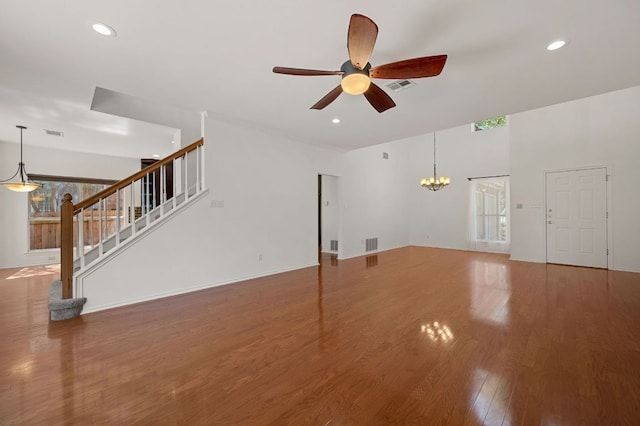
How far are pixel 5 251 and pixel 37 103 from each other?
13.8 ft

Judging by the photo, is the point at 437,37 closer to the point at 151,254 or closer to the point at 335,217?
the point at 151,254

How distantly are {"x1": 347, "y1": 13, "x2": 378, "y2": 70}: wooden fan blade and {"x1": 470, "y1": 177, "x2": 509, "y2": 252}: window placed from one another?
7.37 meters

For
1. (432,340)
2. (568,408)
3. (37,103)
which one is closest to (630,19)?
(568,408)

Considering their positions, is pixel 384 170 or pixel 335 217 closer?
pixel 335 217

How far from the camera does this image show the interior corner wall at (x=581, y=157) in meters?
5.27

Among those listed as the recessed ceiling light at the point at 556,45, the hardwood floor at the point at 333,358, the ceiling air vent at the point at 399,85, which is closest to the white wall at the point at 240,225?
the hardwood floor at the point at 333,358

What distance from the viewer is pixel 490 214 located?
8.02 metres

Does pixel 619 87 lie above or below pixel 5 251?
above

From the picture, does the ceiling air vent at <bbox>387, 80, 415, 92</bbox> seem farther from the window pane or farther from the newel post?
the window pane

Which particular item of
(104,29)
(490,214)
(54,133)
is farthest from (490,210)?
(54,133)

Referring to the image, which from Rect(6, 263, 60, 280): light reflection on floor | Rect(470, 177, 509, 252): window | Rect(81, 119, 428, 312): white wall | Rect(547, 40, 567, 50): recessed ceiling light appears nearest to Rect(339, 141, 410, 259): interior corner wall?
Rect(81, 119, 428, 312): white wall

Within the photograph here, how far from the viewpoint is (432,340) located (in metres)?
2.54

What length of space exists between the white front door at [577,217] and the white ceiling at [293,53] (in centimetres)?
316

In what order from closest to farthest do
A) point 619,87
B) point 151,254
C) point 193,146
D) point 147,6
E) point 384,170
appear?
point 147,6, point 619,87, point 151,254, point 193,146, point 384,170
